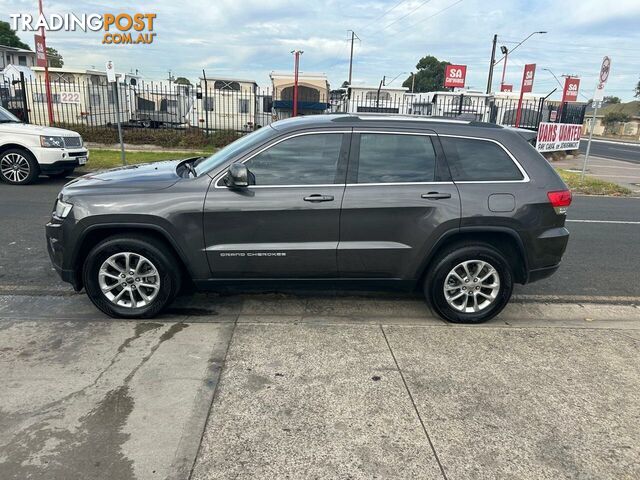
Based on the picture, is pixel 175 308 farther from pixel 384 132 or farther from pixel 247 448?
pixel 384 132

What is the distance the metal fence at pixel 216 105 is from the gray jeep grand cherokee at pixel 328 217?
651 inches

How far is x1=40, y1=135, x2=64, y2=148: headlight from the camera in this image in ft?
34.2

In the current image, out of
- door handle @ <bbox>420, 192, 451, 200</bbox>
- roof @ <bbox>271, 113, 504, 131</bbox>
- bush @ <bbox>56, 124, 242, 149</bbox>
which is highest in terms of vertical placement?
roof @ <bbox>271, 113, 504, 131</bbox>

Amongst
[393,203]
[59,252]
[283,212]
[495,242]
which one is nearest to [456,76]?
[495,242]

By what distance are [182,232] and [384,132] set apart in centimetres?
188

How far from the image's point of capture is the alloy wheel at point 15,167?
10.4 metres

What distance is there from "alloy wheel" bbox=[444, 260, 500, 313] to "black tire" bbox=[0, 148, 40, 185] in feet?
32.0

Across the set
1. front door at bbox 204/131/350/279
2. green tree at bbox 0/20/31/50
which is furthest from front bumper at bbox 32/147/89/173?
green tree at bbox 0/20/31/50

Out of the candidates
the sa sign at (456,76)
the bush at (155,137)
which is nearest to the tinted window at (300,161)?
the bush at (155,137)

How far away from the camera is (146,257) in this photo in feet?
13.4

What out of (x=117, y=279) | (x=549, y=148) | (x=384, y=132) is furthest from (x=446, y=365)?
(x=549, y=148)

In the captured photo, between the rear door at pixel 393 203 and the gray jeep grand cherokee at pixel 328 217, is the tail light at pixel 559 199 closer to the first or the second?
the gray jeep grand cherokee at pixel 328 217

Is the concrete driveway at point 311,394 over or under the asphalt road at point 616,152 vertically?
under

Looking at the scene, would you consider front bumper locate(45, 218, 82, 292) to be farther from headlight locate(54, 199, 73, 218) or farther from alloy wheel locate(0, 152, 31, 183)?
alloy wheel locate(0, 152, 31, 183)
